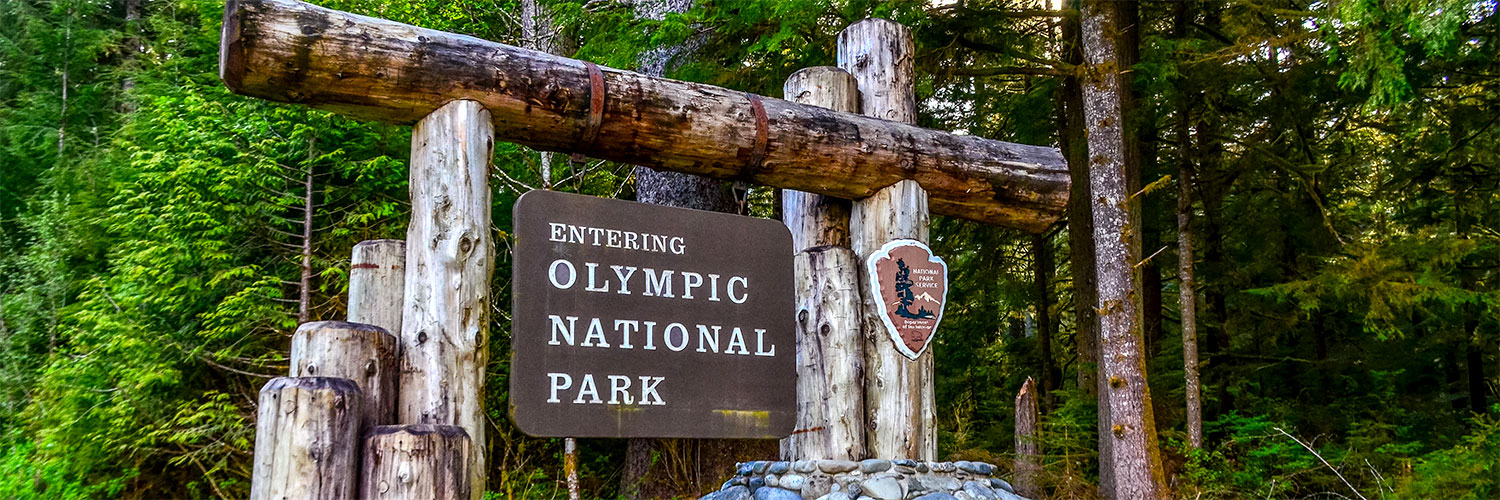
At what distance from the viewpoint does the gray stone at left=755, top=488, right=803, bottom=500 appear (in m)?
4.52

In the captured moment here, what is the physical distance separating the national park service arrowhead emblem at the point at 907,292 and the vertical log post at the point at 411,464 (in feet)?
6.94

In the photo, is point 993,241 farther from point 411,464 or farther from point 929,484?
point 411,464

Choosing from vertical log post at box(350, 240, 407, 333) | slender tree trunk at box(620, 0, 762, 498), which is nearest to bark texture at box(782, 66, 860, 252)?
vertical log post at box(350, 240, 407, 333)

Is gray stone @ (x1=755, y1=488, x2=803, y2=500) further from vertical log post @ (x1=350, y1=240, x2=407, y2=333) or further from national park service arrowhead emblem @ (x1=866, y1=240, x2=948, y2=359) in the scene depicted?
vertical log post @ (x1=350, y1=240, x2=407, y2=333)

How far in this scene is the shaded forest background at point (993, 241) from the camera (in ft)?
29.5

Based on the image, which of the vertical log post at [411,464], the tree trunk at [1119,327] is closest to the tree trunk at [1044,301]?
the tree trunk at [1119,327]

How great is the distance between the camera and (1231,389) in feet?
38.2

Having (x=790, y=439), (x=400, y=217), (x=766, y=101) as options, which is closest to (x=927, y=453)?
(x=790, y=439)

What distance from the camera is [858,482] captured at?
15.1ft

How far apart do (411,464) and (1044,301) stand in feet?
35.1

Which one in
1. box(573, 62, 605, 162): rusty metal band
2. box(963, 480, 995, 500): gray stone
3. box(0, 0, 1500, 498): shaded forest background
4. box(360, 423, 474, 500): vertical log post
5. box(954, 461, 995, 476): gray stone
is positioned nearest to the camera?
box(360, 423, 474, 500): vertical log post

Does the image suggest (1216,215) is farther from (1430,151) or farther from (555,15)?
(555,15)

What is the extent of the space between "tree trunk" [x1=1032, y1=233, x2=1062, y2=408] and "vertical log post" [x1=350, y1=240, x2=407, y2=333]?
374 inches

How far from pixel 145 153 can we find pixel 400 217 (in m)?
2.54
